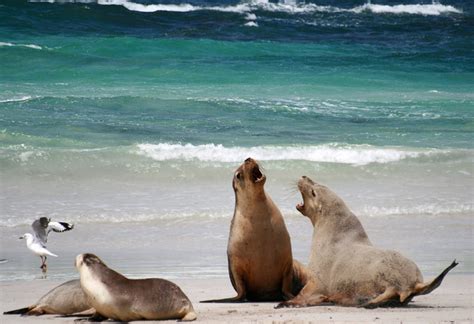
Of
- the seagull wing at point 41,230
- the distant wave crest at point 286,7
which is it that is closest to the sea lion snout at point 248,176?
the seagull wing at point 41,230

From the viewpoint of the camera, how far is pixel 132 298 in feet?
18.8

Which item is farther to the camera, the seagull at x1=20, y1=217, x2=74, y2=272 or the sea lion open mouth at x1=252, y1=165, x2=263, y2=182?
the seagull at x1=20, y1=217, x2=74, y2=272

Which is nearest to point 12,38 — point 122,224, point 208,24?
point 208,24

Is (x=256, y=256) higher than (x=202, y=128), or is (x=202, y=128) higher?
(x=256, y=256)

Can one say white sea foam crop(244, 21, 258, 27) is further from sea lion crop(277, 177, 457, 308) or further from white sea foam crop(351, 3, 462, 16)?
sea lion crop(277, 177, 457, 308)

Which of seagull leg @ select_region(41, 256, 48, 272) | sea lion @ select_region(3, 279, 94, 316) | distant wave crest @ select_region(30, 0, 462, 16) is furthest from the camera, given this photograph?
distant wave crest @ select_region(30, 0, 462, 16)

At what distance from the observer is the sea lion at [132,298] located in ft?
18.8

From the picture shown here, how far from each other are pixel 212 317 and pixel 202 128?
10548 millimetres

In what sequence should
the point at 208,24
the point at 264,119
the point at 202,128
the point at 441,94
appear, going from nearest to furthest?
the point at 202,128, the point at 264,119, the point at 441,94, the point at 208,24

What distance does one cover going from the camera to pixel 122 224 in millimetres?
10109

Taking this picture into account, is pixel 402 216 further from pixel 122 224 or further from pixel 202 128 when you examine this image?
pixel 202 128

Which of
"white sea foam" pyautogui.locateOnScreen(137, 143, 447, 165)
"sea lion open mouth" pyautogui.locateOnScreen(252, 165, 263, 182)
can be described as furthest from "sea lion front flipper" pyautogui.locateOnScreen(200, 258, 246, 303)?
"white sea foam" pyautogui.locateOnScreen(137, 143, 447, 165)

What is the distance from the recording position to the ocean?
976cm

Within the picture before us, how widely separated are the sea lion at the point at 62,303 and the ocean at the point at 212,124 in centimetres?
156
